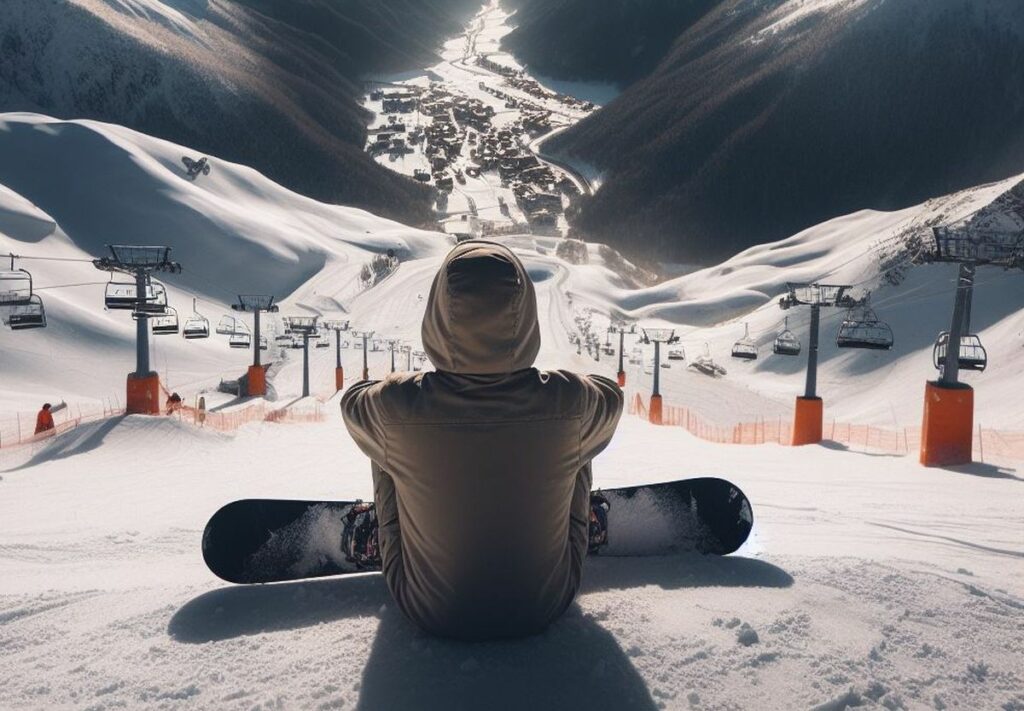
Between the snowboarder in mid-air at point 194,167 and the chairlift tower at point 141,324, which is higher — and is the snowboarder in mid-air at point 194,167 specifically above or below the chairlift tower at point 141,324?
above

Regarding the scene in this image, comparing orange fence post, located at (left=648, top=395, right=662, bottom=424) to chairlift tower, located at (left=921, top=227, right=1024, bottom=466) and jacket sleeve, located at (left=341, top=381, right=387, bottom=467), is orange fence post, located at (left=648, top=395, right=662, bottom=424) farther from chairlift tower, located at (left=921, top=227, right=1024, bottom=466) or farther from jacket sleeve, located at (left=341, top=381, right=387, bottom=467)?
jacket sleeve, located at (left=341, top=381, right=387, bottom=467)

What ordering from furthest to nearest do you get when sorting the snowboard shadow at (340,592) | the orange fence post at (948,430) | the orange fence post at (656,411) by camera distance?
the orange fence post at (656,411) → the orange fence post at (948,430) → the snowboard shadow at (340,592)

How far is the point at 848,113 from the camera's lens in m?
89.6


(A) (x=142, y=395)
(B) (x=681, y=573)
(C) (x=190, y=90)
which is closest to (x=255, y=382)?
(A) (x=142, y=395)

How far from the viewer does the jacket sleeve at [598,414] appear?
2.58 m

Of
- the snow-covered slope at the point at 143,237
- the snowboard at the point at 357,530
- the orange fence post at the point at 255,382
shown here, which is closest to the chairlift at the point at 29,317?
the snowboard at the point at 357,530

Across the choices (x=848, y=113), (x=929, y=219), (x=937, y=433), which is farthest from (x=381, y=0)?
(x=937, y=433)

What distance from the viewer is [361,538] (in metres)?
3.48

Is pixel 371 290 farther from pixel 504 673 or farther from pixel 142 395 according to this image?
pixel 504 673

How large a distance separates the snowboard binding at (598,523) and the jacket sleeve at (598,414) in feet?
3.28

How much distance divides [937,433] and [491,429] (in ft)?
32.7

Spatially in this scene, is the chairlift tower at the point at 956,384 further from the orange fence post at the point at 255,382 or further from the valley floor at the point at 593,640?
the orange fence post at the point at 255,382

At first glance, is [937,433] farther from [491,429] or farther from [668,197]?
[668,197]

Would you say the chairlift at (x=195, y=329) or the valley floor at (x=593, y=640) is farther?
the chairlift at (x=195, y=329)
